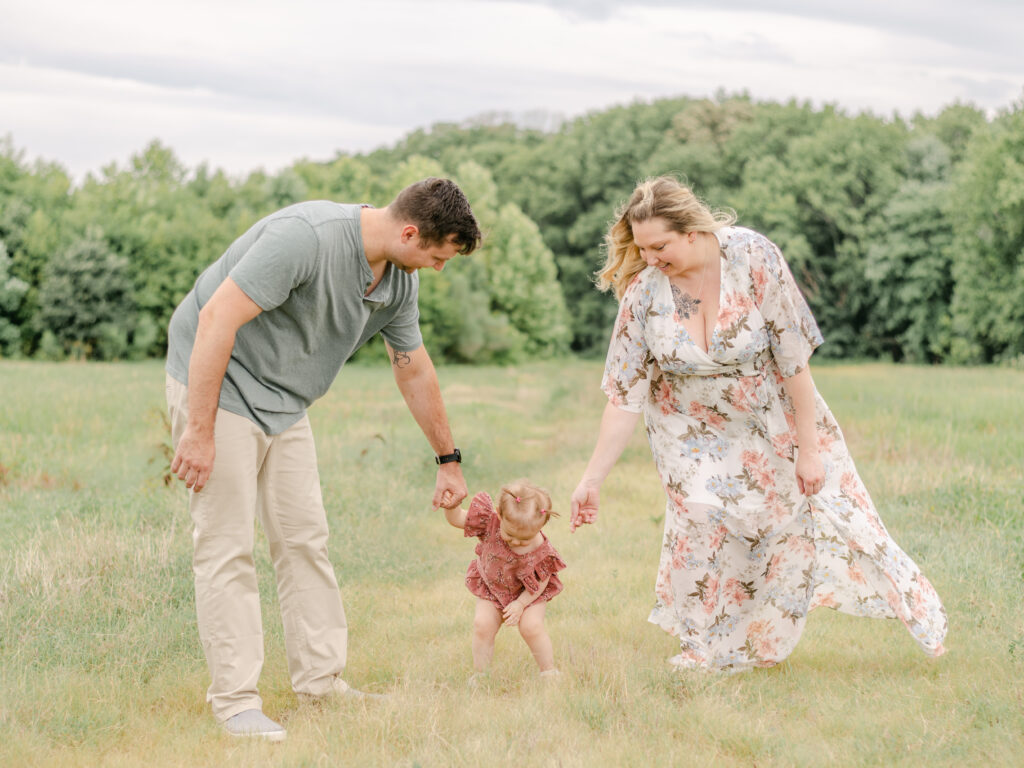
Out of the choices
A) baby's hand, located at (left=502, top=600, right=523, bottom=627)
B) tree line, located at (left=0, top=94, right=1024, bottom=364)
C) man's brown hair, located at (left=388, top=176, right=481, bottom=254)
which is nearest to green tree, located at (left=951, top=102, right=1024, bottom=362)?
tree line, located at (left=0, top=94, right=1024, bottom=364)

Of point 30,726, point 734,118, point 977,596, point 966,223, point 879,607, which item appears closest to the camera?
point 30,726

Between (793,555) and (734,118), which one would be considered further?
(734,118)

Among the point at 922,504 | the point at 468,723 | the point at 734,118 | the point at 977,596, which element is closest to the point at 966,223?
the point at 734,118

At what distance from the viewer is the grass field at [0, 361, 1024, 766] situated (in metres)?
4.00

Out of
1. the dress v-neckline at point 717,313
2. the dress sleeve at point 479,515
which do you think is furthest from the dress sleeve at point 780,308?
the dress sleeve at point 479,515

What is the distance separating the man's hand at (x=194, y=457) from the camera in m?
4.03

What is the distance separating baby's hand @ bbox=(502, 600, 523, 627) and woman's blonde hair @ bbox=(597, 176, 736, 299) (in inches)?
66.2

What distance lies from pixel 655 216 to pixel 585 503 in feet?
4.56

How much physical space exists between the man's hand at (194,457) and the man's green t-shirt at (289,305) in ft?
0.73

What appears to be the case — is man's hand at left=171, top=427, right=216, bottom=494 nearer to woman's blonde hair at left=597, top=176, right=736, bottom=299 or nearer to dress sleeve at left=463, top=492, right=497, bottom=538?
dress sleeve at left=463, top=492, right=497, bottom=538

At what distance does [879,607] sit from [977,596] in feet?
4.03

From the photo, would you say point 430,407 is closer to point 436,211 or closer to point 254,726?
point 436,211

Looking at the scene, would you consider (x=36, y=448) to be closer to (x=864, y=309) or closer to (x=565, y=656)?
(x=565, y=656)

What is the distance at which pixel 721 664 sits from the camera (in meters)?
5.13
